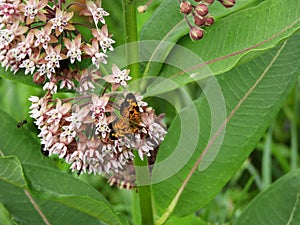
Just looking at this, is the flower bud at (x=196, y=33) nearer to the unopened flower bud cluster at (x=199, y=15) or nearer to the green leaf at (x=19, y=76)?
the unopened flower bud cluster at (x=199, y=15)

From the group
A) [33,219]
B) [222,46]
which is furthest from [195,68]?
[33,219]

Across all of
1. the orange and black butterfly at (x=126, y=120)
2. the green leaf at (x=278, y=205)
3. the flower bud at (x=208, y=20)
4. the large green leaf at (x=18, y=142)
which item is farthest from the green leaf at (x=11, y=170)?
the green leaf at (x=278, y=205)

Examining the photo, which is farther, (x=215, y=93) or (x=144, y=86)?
(x=215, y=93)

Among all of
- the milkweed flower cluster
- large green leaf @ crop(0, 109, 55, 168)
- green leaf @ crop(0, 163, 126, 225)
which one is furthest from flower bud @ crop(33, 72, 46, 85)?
large green leaf @ crop(0, 109, 55, 168)

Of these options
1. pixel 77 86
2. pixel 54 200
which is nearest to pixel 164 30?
pixel 77 86

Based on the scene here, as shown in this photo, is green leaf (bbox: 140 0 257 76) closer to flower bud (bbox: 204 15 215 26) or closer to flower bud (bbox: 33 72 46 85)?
flower bud (bbox: 204 15 215 26)

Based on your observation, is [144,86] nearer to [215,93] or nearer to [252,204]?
[215,93]

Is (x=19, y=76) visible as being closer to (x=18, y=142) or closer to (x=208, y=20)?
(x=18, y=142)
